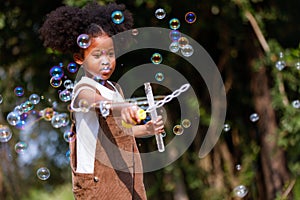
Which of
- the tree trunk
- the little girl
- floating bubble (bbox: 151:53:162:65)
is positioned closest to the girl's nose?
the little girl

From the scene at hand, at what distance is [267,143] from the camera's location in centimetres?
477

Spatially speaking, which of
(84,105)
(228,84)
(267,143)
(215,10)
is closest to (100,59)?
(84,105)

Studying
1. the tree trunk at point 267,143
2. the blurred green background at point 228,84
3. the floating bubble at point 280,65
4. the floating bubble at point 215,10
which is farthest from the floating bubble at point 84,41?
the tree trunk at point 267,143

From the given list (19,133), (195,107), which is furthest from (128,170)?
(19,133)

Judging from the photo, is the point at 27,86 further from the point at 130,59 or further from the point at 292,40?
the point at 292,40

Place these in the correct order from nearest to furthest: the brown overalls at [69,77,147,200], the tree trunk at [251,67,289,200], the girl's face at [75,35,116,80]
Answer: the brown overalls at [69,77,147,200] < the girl's face at [75,35,116,80] < the tree trunk at [251,67,289,200]

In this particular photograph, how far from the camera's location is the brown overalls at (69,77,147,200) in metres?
2.23

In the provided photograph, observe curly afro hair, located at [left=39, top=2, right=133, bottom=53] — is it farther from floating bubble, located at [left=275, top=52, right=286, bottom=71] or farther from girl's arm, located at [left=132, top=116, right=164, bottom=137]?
floating bubble, located at [left=275, top=52, right=286, bottom=71]

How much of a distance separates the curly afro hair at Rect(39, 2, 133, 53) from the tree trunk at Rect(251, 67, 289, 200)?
90.6 inches

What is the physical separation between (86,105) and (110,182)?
28cm

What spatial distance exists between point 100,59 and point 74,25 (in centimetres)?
26

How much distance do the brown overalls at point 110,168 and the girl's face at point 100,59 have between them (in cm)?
17

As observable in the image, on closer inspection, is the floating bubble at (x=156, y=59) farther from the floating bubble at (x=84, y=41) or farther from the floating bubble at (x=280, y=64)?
the floating bubble at (x=280, y=64)

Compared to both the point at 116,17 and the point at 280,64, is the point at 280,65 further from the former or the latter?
the point at 116,17
